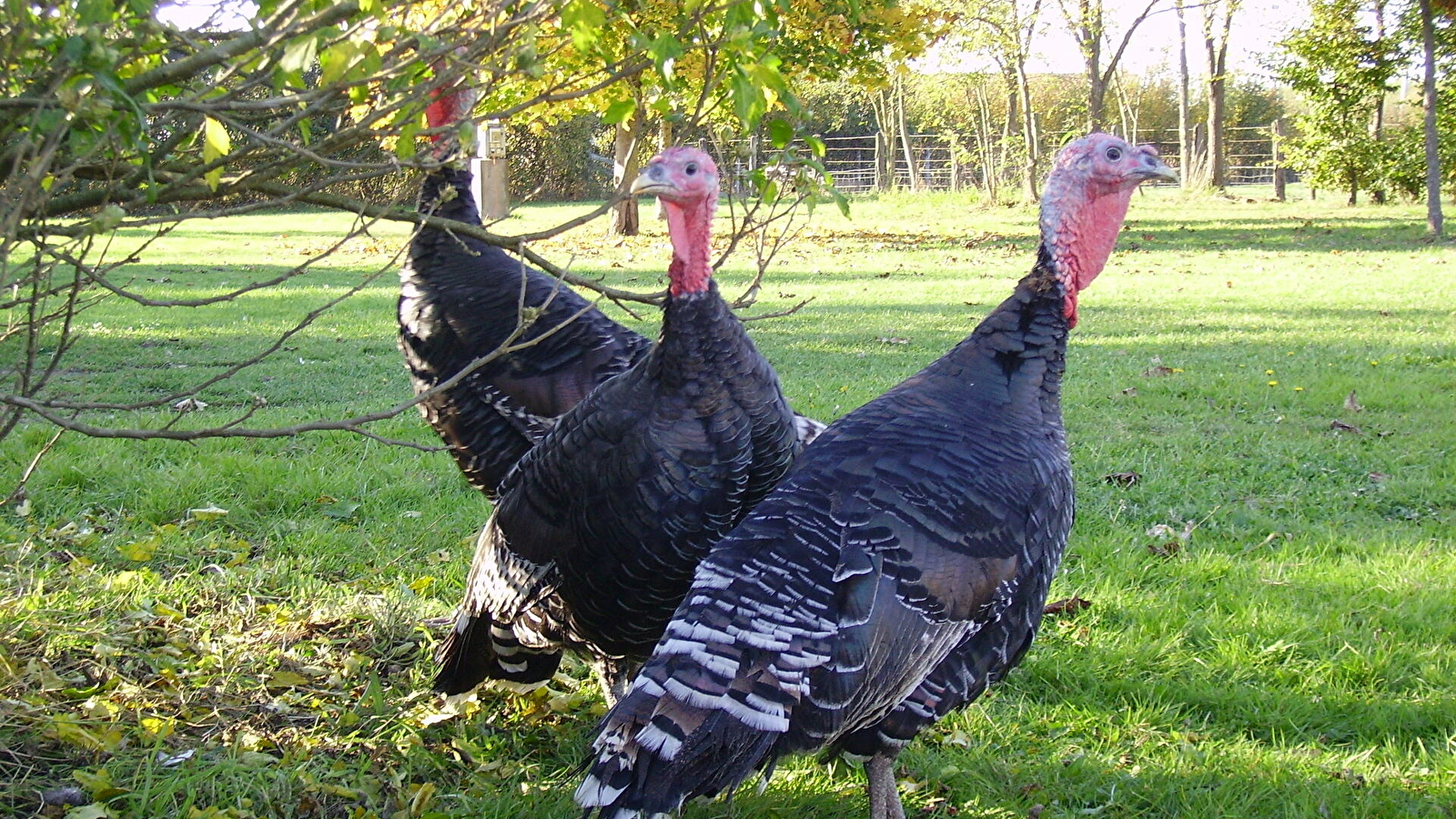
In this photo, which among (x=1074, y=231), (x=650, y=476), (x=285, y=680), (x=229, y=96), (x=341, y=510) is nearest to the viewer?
(x=229, y=96)

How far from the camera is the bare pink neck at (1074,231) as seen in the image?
11.0 ft

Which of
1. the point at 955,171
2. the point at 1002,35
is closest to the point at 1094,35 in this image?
the point at 1002,35

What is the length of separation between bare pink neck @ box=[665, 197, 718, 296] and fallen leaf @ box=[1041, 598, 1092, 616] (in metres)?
1.96

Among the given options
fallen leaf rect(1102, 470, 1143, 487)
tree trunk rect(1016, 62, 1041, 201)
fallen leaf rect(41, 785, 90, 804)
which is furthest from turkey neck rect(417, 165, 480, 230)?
tree trunk rect(1016, 62, 1041, 201)

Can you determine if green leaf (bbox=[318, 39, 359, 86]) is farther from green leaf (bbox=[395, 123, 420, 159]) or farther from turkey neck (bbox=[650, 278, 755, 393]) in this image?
turkey neck (bbox=[650, 278, 755, 393])

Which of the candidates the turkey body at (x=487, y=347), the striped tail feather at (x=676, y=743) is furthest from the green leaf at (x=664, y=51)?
the turkey body at (x=487, y=347)

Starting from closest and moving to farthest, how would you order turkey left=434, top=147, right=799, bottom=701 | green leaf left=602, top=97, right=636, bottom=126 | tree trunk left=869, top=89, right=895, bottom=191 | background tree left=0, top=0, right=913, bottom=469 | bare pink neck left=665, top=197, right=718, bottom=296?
background tree left=0, top=0, right=913, bottom=469, green leaf left=602, top=97, right=636, bottom=126, turkey left=434, top=147, right=799, bottom=701, bare pink neck left=665, top=197, right=718, bottom=296, tree trunk left=869, top=89, right=895, bottom=191

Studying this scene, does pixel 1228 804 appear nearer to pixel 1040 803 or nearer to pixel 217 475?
pixel 1040 803

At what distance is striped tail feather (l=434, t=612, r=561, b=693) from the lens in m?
3.36

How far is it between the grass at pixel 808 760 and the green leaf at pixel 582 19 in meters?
0.67

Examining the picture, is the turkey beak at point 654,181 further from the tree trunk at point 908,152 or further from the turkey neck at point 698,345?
the tree trunk at point 908,152

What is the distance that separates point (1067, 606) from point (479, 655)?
2135 mm

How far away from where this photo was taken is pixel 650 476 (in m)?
2.94

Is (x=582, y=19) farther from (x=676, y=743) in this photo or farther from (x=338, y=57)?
(x=676, y=743)
